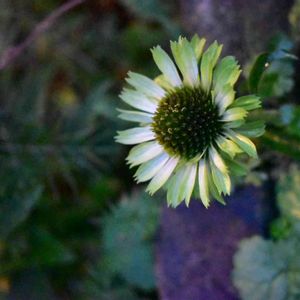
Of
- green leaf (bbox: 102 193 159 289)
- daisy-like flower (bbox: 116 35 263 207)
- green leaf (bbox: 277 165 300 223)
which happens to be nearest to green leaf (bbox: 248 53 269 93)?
daisy-like flower (bbox: 116 35 263 207)

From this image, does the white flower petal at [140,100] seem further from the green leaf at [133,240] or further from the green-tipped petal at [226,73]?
the green leaf at [133,240]

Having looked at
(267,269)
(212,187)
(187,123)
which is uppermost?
(187,123)

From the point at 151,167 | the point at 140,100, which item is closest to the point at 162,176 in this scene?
the point at 151,167

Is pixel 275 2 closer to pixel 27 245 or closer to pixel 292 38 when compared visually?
pixel 292 38

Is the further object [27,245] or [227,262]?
[27,245]

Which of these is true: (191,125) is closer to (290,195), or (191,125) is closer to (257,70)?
(257,70)

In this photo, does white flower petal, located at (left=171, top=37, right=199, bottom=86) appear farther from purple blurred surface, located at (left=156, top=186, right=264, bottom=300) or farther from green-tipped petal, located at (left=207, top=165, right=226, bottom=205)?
purple blurred surface, located at (left=156, top=186, right=264, bottom=300)

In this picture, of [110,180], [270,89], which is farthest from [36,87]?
[270,89]
